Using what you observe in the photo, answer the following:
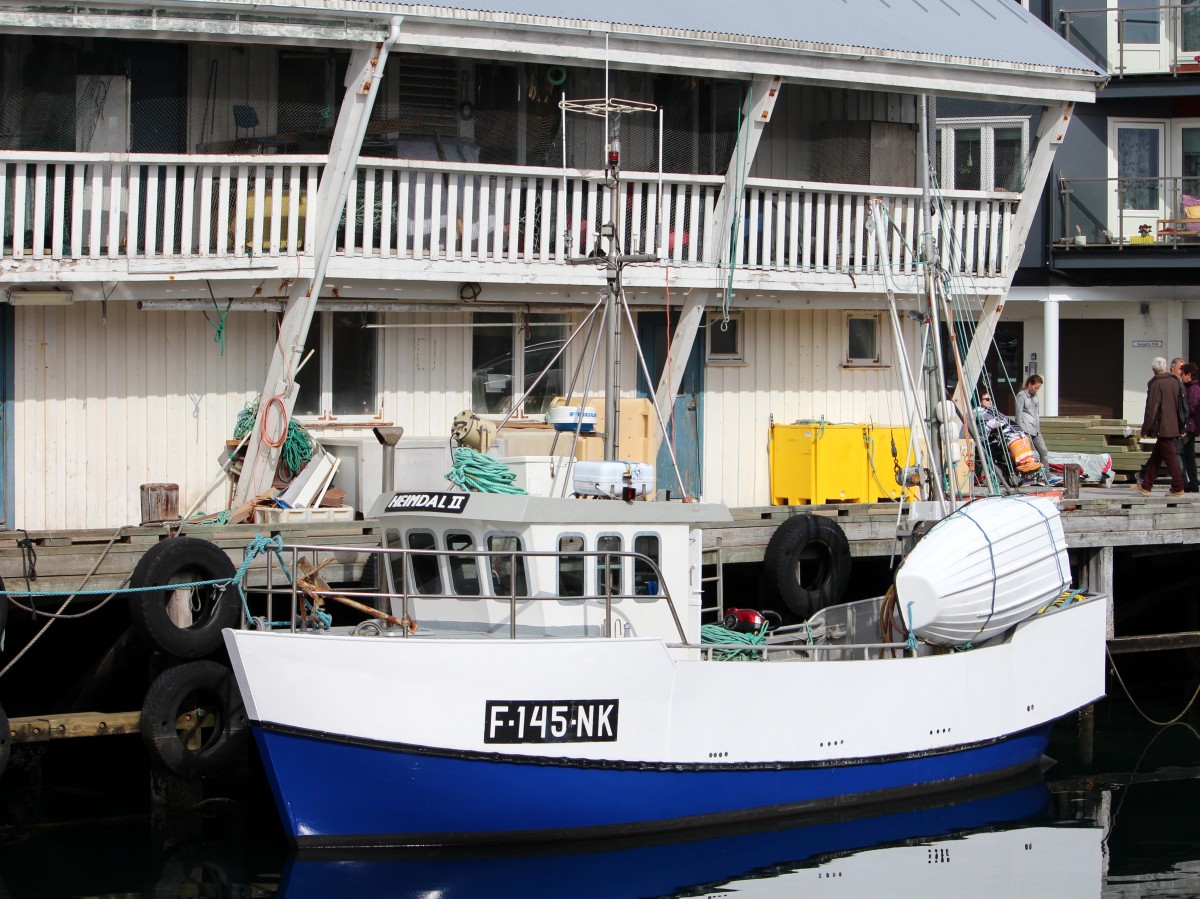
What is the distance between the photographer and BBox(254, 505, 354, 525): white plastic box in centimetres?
1562

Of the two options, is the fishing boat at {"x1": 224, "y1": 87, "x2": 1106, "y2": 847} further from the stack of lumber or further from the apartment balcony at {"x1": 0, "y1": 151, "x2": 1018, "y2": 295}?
the stack of lumber

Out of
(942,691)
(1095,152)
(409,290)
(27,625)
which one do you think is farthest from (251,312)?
(1095,152)

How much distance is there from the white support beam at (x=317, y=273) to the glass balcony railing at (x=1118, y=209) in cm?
1471

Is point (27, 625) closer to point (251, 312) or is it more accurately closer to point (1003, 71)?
point (251, 312)

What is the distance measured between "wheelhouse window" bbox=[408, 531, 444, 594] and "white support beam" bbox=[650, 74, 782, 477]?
482 cm

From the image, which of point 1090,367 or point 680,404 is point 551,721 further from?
point 1090,367

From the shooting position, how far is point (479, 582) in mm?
12703

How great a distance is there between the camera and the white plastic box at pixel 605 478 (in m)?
13.0

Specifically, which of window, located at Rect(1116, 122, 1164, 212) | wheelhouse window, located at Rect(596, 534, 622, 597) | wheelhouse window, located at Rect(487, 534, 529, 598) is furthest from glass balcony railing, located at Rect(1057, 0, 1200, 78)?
wheelhouse window, located at Rect(487, 534, 529, 598)

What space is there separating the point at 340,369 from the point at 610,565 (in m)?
5.46

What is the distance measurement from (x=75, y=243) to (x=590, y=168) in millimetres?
5707

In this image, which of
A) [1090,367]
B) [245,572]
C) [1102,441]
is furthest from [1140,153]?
[245,572]

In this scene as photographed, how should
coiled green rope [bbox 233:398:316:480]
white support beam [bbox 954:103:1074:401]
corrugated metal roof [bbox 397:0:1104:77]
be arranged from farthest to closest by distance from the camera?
white support beam [bbox 954:103:1074:401] → corrugated metal roof [bbox 397:0:1104:77] → coiled green rope [bbox 233:398:316:480]

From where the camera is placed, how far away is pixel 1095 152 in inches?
1085
